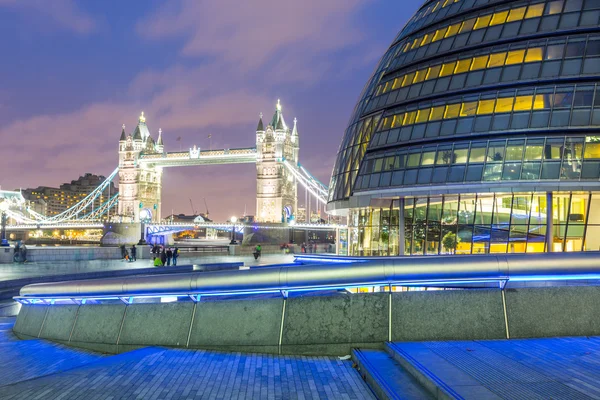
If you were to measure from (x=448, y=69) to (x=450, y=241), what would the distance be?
9.80 meters

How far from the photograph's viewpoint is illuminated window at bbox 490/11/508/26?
3017 centimetres

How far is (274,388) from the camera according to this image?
892 centimetres

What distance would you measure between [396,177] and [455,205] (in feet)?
12.0

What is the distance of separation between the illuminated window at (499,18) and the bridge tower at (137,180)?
13338 cm

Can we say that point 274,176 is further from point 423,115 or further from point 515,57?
point 515,57

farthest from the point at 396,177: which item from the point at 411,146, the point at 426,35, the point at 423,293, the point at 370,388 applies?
the point at 370,388

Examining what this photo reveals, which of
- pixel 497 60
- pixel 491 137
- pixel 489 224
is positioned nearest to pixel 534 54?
pixel 497 60

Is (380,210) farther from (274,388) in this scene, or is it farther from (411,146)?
(274,388)

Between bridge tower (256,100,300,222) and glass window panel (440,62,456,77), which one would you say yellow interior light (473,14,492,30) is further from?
bridge tower (256,100,300,222)

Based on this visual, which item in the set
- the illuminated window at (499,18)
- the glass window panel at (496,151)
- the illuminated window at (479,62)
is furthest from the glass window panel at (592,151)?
the illuminated window at (499,18)

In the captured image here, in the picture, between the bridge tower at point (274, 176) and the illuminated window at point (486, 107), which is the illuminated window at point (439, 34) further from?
the bridge tower at point (274, 176)

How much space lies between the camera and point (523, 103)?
27.5 metres

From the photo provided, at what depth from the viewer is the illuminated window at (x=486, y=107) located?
28453mm

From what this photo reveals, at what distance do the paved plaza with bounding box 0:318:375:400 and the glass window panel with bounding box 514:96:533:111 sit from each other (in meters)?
21.2
